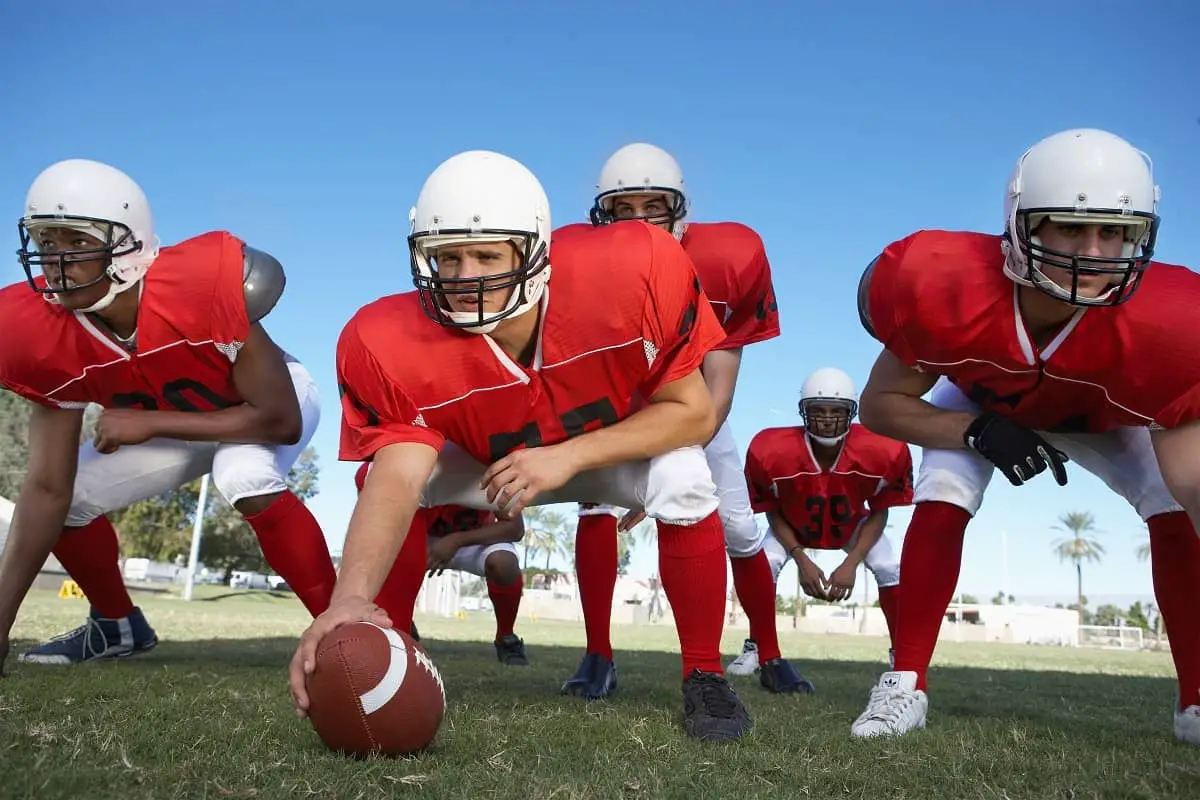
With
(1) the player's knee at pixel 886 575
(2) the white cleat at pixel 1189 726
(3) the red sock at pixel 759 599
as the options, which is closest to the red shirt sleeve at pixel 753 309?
(3) the red sock at pixel 759 599

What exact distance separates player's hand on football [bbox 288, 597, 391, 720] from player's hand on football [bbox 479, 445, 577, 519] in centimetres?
56

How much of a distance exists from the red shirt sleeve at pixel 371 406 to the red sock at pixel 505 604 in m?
3.85

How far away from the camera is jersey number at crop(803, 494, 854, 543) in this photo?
7.16 meters

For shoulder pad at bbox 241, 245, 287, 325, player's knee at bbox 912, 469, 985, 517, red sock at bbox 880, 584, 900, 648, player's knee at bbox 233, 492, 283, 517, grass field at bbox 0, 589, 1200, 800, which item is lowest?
grass field at bbox 0, 589, 1200, 800

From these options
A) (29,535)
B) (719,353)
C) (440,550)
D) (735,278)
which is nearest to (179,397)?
(29,535)

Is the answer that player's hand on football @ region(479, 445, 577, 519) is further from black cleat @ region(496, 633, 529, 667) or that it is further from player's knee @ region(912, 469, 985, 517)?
black cleat @ region(496, 633, 529, 667)

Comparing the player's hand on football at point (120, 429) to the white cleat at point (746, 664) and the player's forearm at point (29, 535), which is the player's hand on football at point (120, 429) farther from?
the white cleat at point (746, 664)

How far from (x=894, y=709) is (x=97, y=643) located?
143 inches

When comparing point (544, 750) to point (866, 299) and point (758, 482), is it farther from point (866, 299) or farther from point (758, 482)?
point (758, 482)

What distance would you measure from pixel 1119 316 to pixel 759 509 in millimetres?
4351

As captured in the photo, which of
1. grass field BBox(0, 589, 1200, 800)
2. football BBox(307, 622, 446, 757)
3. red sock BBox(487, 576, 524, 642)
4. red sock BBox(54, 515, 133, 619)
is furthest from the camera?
red sock BBox(487, 576, 524, 642)

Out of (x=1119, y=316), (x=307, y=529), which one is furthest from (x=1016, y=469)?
(x=307, y=529)

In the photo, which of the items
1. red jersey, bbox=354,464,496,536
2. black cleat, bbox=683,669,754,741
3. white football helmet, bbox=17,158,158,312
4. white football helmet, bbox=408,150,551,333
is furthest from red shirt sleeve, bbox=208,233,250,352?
red jersey, bbox=354,464,496,536

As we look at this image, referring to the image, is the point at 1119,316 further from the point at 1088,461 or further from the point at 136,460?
the point at 136,460
